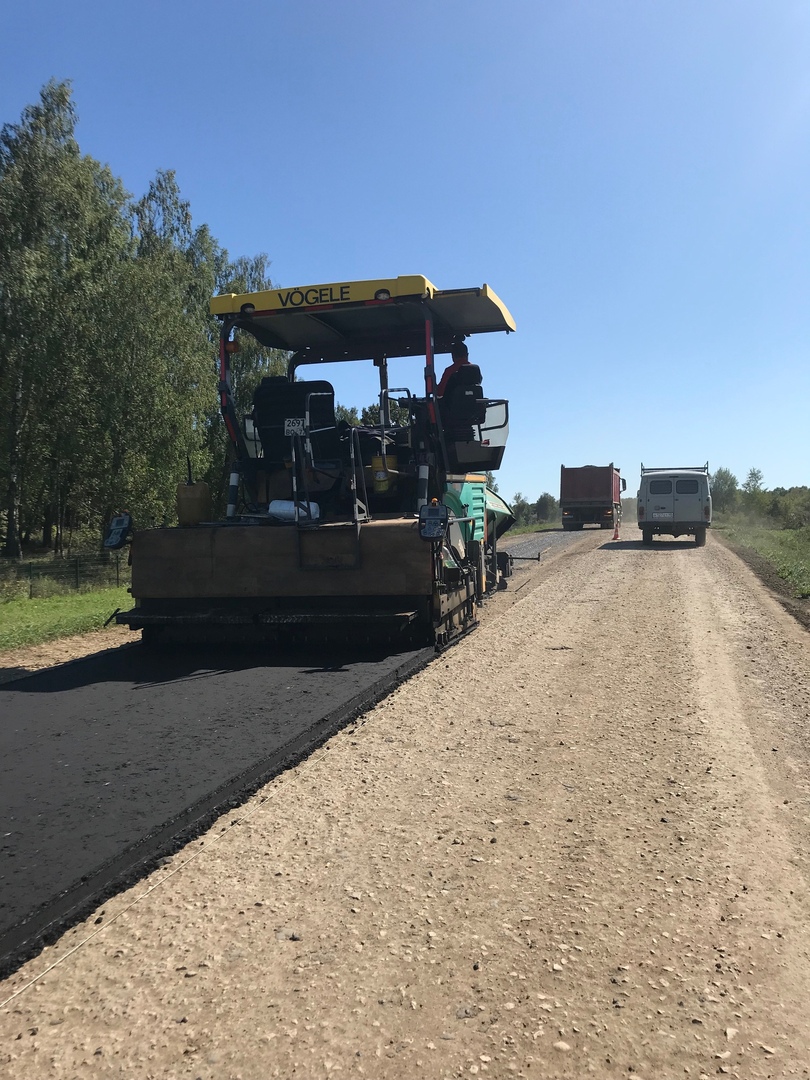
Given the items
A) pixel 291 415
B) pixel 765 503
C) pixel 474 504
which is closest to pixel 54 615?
pixel 291 415

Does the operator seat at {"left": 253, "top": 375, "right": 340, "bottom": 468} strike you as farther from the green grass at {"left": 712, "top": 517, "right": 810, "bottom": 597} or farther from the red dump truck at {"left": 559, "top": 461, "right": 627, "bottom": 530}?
the red dump truck at {"left": 559, "top": 461, "right": 627, "bottom": 530}

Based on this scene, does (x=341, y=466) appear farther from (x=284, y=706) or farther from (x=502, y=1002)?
(x=502, y=1002)

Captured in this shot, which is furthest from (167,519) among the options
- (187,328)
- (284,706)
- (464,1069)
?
(464,1069)

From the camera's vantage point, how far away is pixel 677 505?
24.4m

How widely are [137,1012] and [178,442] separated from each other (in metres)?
25.6

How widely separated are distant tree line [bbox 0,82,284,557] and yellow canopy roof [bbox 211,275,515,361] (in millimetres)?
16107

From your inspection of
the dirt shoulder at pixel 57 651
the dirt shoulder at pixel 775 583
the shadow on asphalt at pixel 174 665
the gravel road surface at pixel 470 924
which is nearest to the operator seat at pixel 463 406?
the shadow on asphalt at pixel 174 665

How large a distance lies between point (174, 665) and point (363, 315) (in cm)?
407

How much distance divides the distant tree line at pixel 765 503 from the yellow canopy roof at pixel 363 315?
3705 cm

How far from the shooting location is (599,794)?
4.34 meters

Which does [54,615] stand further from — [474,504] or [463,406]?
[463,406]

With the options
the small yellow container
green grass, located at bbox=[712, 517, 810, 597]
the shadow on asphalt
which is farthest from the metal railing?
green grass, located at bbox=[712, 517, 810, 597]

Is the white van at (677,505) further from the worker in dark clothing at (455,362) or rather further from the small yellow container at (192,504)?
the small yellow container at (192,504)

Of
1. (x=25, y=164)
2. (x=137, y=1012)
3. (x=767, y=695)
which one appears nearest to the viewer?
(x=137, y=1012)
